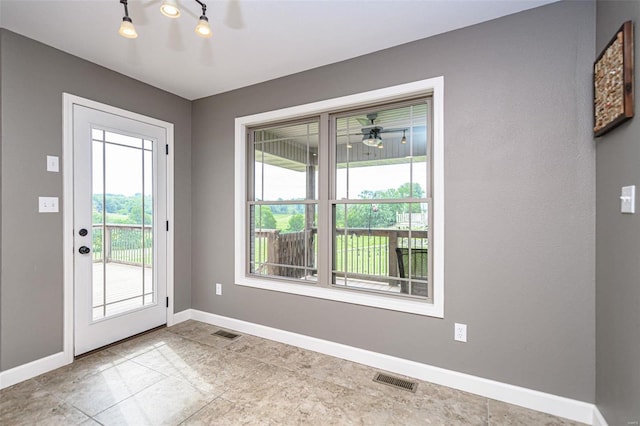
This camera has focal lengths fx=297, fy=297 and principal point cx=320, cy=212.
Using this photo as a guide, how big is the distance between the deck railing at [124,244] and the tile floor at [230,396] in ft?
2.83

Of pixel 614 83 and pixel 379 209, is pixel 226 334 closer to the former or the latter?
pixel 379 209

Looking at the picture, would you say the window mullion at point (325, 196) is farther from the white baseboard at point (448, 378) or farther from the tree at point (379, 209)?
the white baseboard at point (448, 378)

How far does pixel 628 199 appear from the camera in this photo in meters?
1.42

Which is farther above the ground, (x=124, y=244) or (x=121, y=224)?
(x=121, y=224)

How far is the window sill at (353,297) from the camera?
7.64ft

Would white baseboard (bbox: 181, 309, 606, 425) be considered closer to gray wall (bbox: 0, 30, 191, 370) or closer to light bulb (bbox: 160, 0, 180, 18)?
gray wall (bbox: 0, 30, 191, 370)

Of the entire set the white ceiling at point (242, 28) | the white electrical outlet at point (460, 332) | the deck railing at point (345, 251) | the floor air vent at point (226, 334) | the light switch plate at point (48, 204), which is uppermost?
the white ceiling at point (242, 28)

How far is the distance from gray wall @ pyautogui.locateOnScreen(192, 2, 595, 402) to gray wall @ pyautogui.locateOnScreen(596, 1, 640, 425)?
0.09 meters

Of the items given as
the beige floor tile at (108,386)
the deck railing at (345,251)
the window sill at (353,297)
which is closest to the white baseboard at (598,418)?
the window sill at (353,297)

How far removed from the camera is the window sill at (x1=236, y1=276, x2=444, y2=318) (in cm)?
233

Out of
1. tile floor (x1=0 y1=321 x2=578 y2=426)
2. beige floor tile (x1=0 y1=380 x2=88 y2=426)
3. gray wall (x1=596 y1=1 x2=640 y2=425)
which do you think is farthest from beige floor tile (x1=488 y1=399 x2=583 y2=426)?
beige floor tile (x1=0 y1=380 x2=88 y2=426)

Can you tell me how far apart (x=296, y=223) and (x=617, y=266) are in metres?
2.36

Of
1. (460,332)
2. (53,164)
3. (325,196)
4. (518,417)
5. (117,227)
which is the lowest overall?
(518,417)

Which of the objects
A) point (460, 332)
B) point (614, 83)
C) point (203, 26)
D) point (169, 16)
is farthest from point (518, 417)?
point (169, 16)
